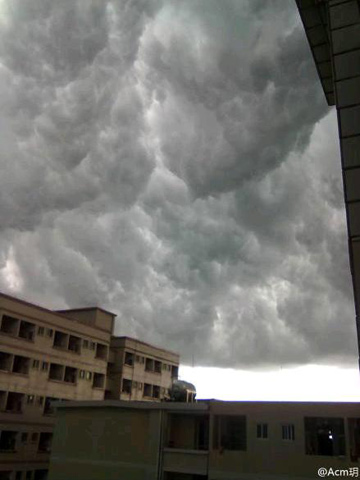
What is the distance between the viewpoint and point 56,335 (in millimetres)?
58250

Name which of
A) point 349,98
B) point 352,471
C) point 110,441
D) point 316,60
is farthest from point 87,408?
point 349,98

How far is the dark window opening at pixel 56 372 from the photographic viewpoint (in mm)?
56825

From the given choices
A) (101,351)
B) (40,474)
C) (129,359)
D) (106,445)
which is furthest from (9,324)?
(129,359)

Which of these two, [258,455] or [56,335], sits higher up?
[56,335]

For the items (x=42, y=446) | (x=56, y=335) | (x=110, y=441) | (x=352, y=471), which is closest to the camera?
(x=352, y=471)

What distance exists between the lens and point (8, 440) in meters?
50.0

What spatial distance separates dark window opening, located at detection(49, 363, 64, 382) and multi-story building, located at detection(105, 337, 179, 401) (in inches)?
470

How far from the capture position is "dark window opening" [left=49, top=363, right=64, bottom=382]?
56.8 metres

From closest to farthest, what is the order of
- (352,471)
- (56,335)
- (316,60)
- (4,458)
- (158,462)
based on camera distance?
(316,60) → (352,471) → (158,462) → (4,458) → (56,335)

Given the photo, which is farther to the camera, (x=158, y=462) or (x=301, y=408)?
(x=158, y=462)

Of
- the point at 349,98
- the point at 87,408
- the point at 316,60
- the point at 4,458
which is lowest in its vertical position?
the point at 4,458

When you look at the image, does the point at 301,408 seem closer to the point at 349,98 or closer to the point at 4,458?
the point at 349,98

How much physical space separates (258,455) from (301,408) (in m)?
4.31

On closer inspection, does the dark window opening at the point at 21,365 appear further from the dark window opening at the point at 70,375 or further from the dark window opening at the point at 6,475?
the dark window opening at the point at 6,475
